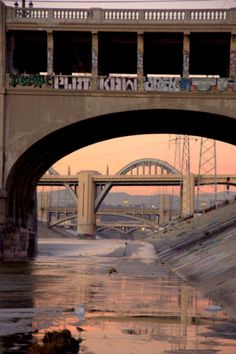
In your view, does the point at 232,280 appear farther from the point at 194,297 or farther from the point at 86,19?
the point at 86,19

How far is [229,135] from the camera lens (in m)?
61.0

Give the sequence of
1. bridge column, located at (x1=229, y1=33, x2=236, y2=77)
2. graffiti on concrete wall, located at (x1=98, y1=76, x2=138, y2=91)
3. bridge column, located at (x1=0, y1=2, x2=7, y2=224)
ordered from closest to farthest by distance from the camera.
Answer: bridge column, located at (x1=0, y1=2, x2=7, y2=224) → graffiti on concrete wall, located at (x1=98, y1=76, x2=138, y2=91) → bridge column, located at (x1=229, y1=33, x2=236, y2=77)

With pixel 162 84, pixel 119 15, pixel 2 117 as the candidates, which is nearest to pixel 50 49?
pixel 119 15

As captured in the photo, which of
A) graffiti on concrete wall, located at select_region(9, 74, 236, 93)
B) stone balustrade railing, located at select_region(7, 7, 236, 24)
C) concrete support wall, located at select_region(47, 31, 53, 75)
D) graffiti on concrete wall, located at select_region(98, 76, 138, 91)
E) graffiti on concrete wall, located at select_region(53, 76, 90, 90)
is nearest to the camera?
graffiti on concrete wall, located at select_region(9, 74, 236, 93)

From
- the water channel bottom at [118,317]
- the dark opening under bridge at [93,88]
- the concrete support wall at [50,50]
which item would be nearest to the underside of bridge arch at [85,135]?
the dark opening under bridge at [93,88]

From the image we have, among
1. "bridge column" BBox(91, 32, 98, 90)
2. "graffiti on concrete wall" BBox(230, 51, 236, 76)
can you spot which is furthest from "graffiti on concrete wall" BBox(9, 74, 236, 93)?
"graffiti on concrete wall" BBox(230, 51, 236, 76)

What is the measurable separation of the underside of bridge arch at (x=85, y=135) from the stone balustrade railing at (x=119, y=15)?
6.19m

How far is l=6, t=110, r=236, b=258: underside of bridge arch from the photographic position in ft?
179

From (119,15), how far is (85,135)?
9.65 m

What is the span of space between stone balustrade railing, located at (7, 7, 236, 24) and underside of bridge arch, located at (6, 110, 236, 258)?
244 inches

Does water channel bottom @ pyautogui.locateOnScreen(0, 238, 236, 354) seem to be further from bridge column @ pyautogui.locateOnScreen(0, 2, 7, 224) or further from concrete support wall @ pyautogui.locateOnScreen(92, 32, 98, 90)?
concrete support wall @ pyautogui.locateOnScreen(92, 32, 98, 90)

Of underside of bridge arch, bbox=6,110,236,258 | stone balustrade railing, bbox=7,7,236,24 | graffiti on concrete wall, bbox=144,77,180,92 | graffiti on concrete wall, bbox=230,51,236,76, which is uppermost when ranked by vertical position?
stone balustrade railing, bbox=7,7,236,24

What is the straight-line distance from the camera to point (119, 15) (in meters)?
54.8

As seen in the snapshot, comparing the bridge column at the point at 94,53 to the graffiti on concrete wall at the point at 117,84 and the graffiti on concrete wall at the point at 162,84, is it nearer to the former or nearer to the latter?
the graffiti on concrete wall at the point at 117,84
